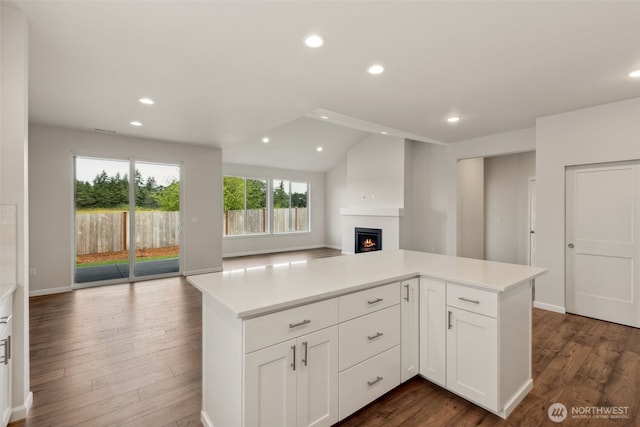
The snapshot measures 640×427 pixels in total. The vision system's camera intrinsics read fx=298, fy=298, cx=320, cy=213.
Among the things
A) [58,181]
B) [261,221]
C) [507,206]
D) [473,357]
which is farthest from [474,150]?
[58,181]

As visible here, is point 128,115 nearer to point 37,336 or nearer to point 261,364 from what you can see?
point 37,336

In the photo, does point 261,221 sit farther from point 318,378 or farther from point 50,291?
point 318,378

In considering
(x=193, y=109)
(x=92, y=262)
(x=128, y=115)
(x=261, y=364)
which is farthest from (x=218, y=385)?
(x=92, y=262)

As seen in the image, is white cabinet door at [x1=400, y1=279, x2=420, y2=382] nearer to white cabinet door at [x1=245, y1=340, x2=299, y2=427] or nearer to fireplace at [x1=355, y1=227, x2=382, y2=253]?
white cabinet door at [x1=245, y1=340, x2=299, y2=427]

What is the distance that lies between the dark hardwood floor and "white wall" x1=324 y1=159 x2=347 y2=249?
20.1 ft

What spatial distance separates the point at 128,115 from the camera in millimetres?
4016

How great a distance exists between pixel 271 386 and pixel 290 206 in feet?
26.0

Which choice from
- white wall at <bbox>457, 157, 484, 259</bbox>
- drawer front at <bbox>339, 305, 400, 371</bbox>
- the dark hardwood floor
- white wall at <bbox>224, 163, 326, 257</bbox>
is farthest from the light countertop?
white wall at <bbox>224, 163, 326, 257</bbox>

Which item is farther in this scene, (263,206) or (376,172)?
(263,206)

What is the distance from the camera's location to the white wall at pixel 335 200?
941 centimetres

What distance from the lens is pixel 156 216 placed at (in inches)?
221

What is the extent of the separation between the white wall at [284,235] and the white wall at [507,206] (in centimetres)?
488

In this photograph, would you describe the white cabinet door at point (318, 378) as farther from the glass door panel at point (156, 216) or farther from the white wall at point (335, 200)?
the white wall at point (335, 200)

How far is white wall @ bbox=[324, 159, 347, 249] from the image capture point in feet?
30.9
